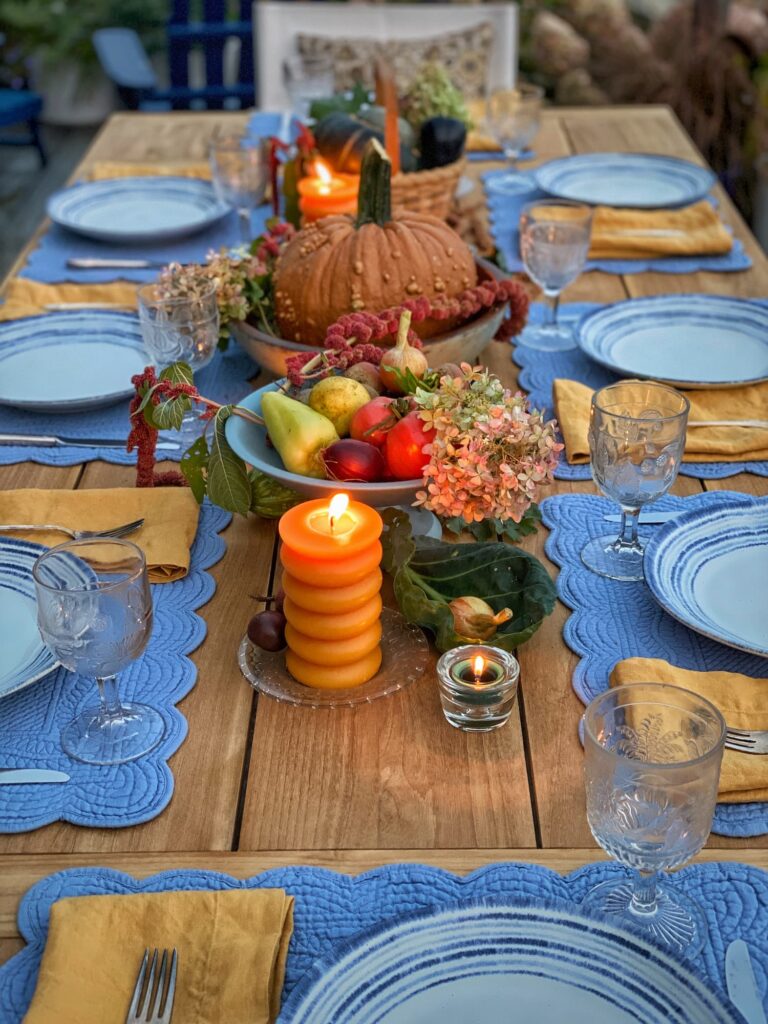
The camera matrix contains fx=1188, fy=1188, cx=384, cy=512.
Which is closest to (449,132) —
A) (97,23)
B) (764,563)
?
(764,563)

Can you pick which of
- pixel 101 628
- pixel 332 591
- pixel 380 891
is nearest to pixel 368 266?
pixel 332 591

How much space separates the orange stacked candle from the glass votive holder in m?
0.08

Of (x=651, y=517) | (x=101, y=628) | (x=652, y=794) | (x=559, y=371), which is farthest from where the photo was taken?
(x=559, y=371)

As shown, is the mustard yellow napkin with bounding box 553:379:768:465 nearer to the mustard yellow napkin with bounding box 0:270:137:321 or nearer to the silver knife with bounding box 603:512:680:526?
the silver knife with bounding box 603:512:680:526

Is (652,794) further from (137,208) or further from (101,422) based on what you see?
(137,208)

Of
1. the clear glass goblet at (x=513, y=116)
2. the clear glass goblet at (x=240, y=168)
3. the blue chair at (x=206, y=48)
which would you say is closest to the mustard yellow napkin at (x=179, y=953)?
the clear glass goblet at (x=240, y=168)

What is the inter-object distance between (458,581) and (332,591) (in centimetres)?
16

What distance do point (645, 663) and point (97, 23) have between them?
5.22 m

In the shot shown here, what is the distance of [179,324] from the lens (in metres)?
1.41

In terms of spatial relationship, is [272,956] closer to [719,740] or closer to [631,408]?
[719,740]

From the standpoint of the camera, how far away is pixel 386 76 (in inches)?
67.2

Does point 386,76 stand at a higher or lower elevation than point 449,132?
higher

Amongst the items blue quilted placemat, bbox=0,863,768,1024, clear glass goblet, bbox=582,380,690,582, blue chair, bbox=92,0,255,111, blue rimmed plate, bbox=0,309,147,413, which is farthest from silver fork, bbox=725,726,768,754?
blue chair, bbox=92,0,255,111

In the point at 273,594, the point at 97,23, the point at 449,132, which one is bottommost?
the point at 97,23
